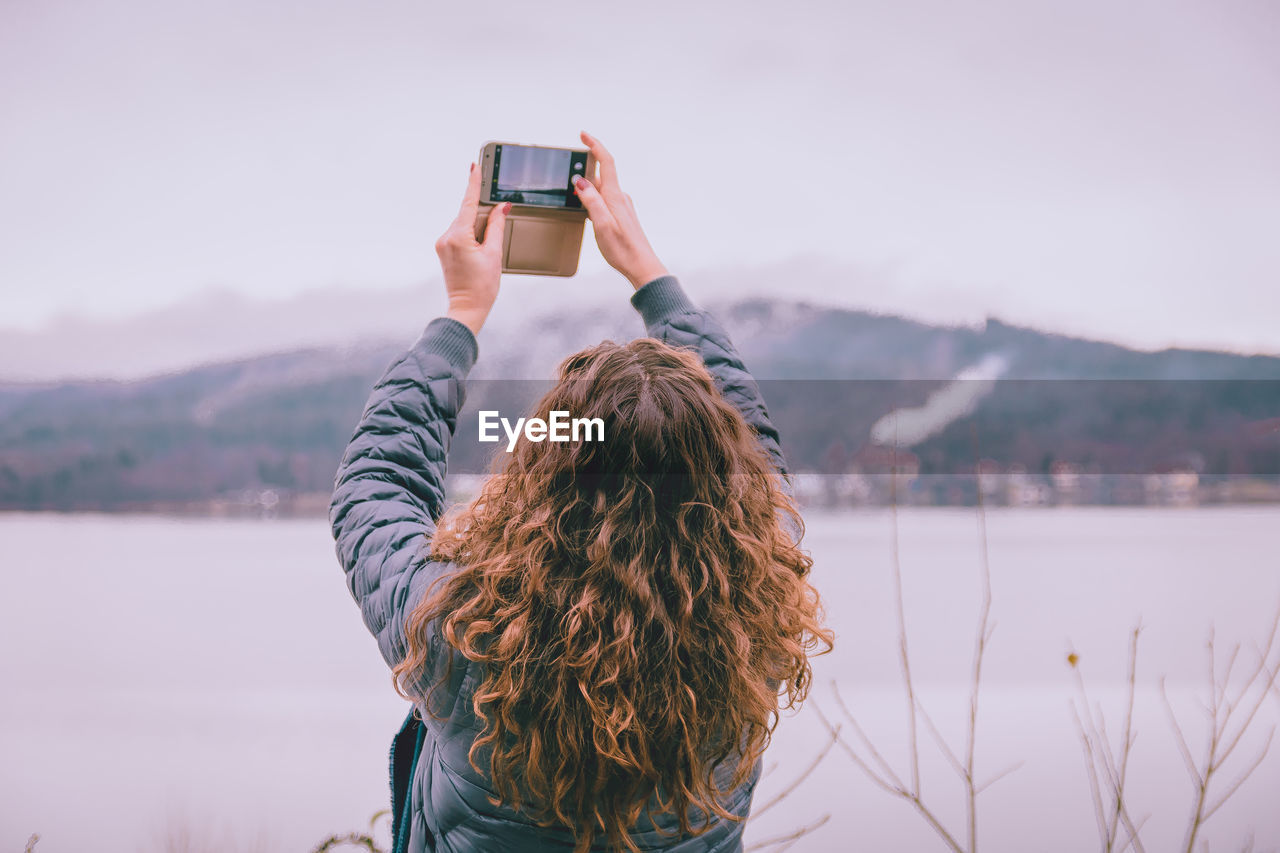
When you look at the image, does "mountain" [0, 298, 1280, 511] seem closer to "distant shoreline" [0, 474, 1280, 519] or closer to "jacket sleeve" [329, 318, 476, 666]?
"distant shoreline" [0, 474, 1280, 519]

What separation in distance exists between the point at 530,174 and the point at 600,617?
1.65 ft

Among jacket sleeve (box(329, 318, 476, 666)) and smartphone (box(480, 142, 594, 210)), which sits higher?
smartphone (box(480, 142, 594, 210))

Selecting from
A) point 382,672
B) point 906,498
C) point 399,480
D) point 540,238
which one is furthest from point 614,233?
point 382,672

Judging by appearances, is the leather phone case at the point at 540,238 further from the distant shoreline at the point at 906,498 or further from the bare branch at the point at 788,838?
the bare branch at the point at 788,838

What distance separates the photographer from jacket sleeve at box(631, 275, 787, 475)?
81 cm

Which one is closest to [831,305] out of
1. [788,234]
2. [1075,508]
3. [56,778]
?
[788,234]

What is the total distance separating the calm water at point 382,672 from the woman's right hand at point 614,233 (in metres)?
0.81

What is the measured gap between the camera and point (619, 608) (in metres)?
0.60

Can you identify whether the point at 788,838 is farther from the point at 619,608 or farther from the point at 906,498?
the point at 619,608

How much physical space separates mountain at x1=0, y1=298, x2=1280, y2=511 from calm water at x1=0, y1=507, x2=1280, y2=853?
93 mm

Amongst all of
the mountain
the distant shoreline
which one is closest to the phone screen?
the mountain

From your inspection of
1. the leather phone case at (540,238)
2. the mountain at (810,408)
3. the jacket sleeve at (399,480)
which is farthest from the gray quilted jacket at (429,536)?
the mountain at (810,408)

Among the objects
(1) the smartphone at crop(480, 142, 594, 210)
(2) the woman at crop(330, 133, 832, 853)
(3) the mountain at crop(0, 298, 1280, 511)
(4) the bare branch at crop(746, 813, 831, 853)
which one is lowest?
(4) the bare branch at crop(746, 813, 831, 853)

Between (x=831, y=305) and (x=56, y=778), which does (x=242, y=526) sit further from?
(x=831, y=305)
